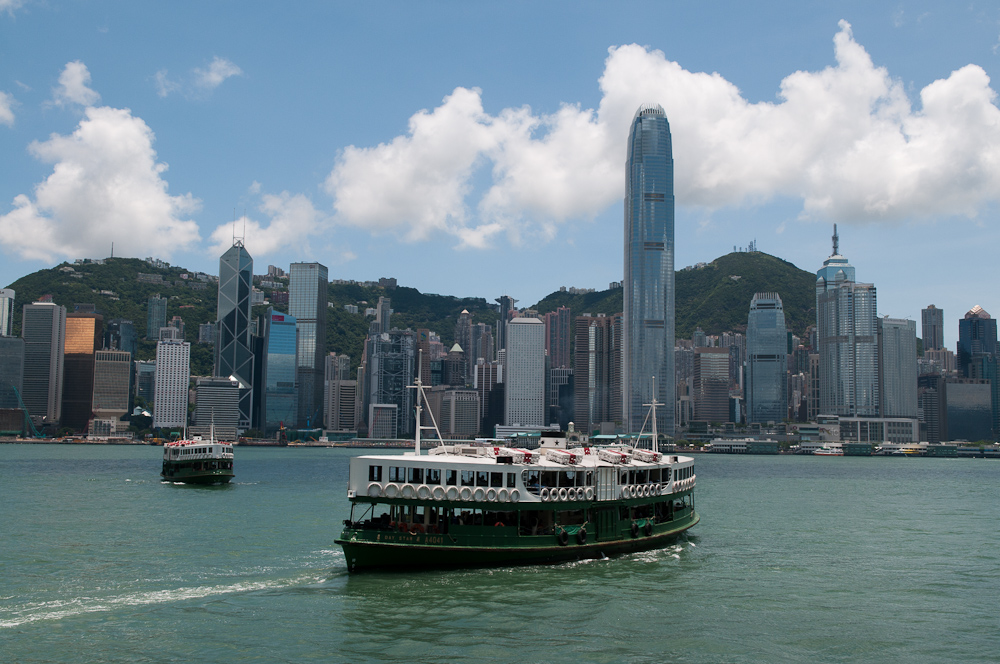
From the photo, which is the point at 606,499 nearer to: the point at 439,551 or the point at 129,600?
the point at 439,551

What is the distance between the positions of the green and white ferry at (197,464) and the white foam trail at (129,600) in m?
53.2

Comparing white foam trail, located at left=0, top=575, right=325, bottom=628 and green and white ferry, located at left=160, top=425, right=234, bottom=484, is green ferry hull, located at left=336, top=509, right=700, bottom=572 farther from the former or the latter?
green and white ferry, located at left=160, top=425, right=234, bottom=484

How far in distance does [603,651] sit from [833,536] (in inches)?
1165

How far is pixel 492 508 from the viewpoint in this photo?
1352 inches

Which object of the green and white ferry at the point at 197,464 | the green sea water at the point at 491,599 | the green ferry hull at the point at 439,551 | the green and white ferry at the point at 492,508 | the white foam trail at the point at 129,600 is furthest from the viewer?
the green and white ferry at the point at 197,464

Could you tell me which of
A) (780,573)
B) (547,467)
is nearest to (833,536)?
(780,573)

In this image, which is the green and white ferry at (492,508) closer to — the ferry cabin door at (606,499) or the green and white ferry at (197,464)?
the ferry cabin door at (606,499)

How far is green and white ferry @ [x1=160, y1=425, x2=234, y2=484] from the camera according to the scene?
270 feet

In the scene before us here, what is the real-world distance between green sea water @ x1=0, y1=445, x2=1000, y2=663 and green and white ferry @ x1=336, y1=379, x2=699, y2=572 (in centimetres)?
92

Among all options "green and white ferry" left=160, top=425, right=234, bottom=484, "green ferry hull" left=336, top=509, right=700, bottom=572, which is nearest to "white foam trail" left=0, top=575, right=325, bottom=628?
"green ferry hull" left=336, top=509, right=700, bottom=572

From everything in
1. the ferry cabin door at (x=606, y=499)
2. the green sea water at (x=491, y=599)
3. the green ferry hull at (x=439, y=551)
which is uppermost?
the ferry cabin door at (x=606, y=499)

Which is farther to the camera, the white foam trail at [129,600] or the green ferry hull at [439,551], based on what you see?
the green ferry hull at [439,551]

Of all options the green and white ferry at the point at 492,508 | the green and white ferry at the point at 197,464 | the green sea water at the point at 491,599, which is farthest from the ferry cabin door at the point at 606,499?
the green and white ferry at the point at 197,464

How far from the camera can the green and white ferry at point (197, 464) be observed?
270 feet
